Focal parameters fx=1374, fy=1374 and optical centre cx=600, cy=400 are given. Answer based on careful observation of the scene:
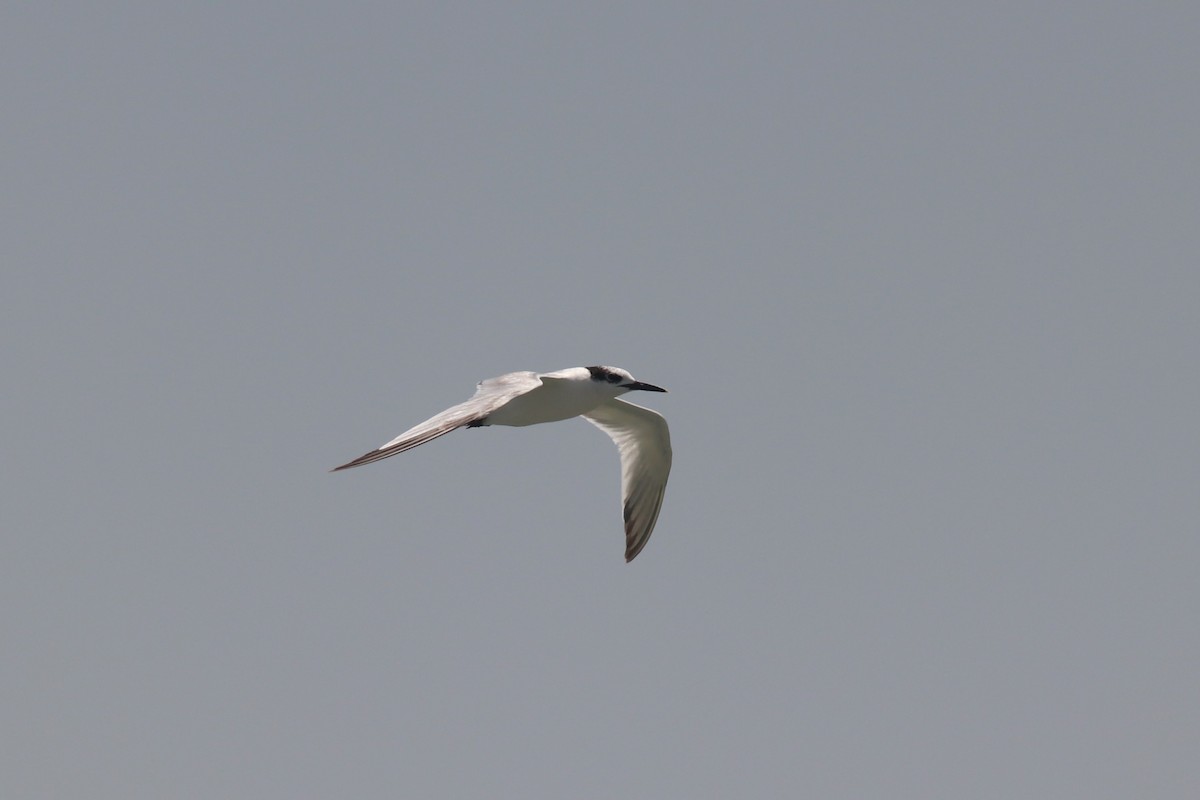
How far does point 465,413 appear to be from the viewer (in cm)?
1942

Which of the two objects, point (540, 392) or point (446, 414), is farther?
point (540, 392)

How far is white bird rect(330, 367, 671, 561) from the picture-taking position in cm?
1889

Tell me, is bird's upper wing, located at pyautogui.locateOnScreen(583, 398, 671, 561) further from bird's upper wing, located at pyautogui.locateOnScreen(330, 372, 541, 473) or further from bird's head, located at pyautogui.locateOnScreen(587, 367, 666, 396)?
bird's upper wing, located at pyautogui.locateOnScreen(330, 372, 541, 473)

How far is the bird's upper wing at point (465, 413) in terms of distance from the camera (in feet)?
55.4

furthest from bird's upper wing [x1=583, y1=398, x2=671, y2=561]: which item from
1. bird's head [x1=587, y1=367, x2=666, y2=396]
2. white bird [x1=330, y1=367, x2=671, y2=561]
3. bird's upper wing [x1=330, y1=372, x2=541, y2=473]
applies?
bird's upper wing [x1=330, y1=372, x2=541, y2=473]

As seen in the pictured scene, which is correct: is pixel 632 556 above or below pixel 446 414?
below

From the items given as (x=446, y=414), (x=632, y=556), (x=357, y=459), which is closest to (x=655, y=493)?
(x=632, y=556)

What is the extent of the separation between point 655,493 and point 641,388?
4227 mm

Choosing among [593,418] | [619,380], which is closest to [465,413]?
[619,380]

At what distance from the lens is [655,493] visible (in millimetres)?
29656

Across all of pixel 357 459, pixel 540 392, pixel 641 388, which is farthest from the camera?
pixel 641 388

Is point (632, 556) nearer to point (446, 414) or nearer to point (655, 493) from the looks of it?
point (655, 493)

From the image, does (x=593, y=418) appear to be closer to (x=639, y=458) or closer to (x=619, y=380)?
(x=639, y=458)

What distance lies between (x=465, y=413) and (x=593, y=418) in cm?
1060
